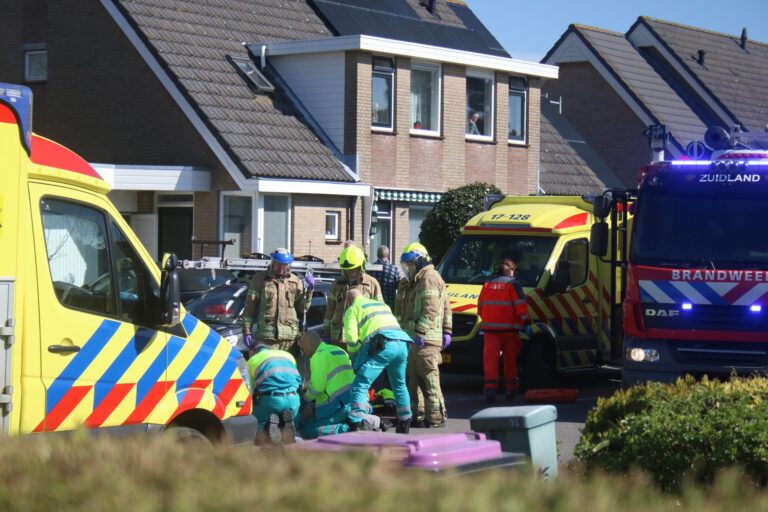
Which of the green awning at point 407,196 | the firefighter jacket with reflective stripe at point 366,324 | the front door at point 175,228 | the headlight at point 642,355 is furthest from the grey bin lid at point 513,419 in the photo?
the green awning at point 407,196

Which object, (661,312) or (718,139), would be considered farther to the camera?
A: (718,139)

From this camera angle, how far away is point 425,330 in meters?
13.1

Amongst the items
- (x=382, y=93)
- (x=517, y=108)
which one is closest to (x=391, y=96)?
(x=382, y=93)

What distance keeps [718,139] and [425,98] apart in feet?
49.5

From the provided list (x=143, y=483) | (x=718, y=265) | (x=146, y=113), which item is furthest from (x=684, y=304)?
(x=146, y=113)

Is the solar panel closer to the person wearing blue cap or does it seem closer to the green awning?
the green awning

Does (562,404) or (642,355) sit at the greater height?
(642,355)

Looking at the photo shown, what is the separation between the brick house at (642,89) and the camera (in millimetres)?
41781

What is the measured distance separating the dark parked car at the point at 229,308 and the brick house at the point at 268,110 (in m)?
9.31

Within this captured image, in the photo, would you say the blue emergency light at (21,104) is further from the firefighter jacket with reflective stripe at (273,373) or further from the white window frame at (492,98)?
the white window frame at (492,98)

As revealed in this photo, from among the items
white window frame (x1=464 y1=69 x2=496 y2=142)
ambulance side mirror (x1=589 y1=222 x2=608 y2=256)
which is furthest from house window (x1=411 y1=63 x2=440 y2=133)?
ambulance side mirror (x1=589 y1=222 x2=608 y2=256)

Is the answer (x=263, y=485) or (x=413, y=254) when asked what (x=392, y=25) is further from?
(x=263, y=485)

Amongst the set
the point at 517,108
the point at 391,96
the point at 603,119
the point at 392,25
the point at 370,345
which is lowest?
the point at 370,345

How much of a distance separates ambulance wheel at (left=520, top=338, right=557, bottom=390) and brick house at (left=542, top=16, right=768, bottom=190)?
24619 mm
